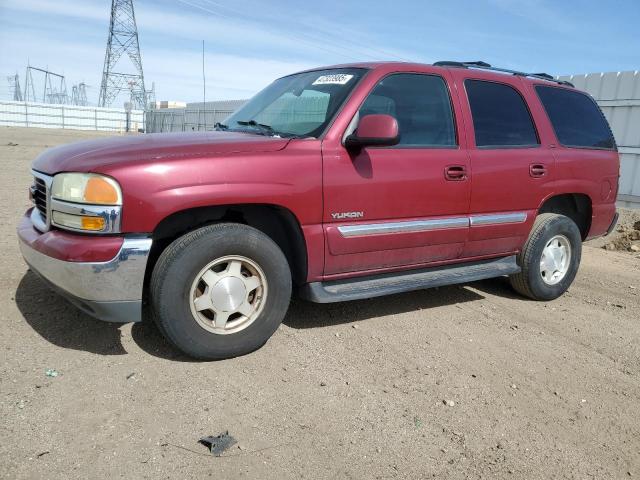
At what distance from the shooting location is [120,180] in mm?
2748

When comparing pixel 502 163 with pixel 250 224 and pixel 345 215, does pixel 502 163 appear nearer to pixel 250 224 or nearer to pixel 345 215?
pixel 345 215

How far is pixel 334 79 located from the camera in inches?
149

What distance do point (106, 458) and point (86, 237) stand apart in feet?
3.76

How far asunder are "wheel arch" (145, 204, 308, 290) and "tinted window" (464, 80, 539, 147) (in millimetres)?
1719

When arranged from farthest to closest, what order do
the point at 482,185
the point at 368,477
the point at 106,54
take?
1. the point at 106,54
2. the point at 482,185
3. the point at 368,477

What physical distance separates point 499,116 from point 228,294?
2.69 metres

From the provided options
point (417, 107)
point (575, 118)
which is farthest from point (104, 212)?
point (575, 118)

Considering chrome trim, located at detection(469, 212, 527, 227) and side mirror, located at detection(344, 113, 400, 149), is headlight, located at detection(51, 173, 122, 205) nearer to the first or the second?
side mirror, located at detection(344, 113, 400, 149)

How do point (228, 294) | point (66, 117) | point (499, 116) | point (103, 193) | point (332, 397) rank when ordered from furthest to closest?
point (66, 117) < point (499, 116) < point (228, 294) < point (332, 397) < point (103, 193)

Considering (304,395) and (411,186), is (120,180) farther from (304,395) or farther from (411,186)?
(411,186)

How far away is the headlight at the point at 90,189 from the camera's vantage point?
2756mm

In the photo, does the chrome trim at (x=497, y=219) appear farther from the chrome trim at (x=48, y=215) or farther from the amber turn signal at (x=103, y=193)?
the chrome trim at (x=48, y=215)

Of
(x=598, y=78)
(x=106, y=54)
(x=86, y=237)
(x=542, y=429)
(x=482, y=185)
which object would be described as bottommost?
(x=542, y=429)

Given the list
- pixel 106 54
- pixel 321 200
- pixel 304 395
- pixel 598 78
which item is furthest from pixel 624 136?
pixel 106 54
